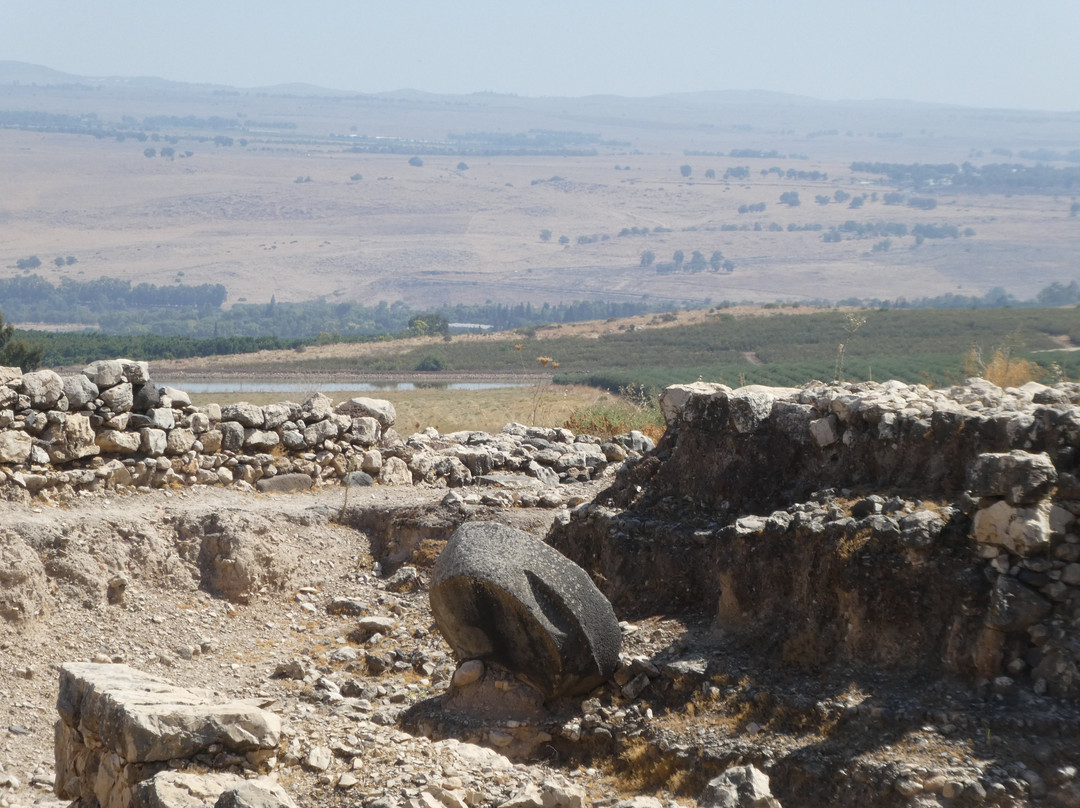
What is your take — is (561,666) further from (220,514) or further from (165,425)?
(165,425)

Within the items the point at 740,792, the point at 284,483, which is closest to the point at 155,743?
the point at 740,792

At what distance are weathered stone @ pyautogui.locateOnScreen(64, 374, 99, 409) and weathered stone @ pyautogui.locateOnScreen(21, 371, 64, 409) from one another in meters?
0.10

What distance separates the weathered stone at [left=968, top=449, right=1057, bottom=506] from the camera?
7.99 m

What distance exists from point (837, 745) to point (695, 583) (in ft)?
8.98

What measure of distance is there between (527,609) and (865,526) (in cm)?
264

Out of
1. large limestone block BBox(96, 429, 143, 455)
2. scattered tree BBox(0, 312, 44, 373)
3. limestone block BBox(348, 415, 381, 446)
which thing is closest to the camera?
large limestone block BBox(96, 429, 143, 455)

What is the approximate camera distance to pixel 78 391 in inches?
509

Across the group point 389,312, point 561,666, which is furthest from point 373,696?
point 389,312

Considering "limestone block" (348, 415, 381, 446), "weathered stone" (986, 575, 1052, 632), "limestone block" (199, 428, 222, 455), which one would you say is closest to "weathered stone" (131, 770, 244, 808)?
"weathered stone" (986, 575, 1052, 632)

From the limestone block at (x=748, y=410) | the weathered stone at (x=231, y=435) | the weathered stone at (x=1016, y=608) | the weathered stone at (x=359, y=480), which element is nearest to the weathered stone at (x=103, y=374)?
the weathered stone at (x=231, y=435)

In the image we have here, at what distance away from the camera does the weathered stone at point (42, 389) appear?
12672 mm

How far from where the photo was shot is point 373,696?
33.2ft

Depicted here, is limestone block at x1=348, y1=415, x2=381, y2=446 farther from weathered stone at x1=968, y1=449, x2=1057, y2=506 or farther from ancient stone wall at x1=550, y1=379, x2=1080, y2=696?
weathered stone at x1=968, y1=449, x2=1057, y2=506

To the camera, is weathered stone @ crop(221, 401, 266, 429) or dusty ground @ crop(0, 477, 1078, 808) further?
weathered stone @ crop(221, 401, 266, 429)
